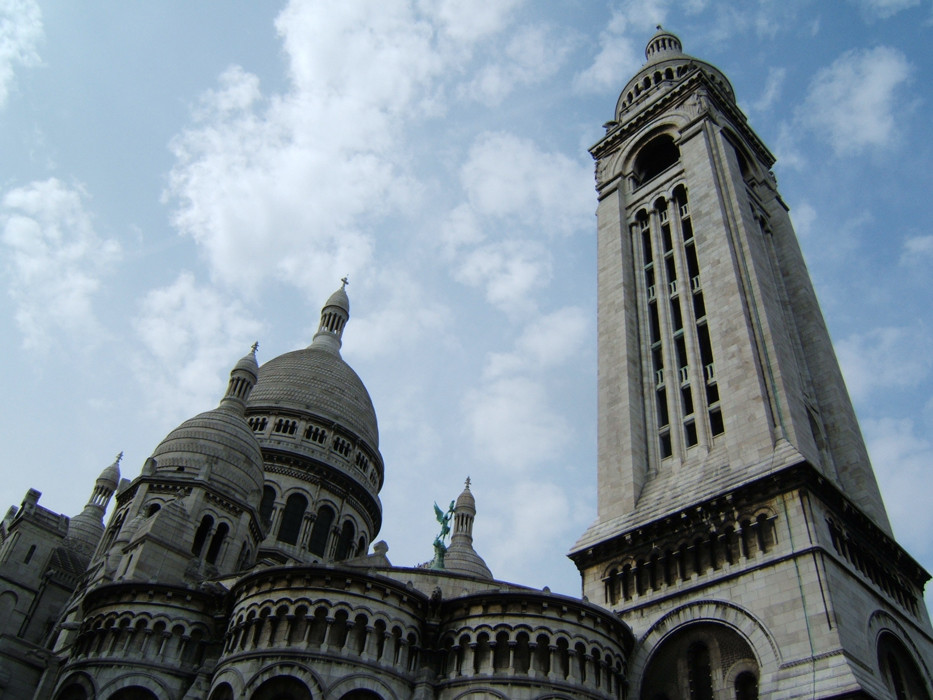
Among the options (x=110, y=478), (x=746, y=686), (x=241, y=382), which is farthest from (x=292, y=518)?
(x=746, y=686)

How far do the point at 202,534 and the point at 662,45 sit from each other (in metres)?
41.6

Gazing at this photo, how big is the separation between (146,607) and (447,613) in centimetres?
1075

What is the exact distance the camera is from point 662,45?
177 ft

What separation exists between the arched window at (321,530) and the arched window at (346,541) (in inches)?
48.3

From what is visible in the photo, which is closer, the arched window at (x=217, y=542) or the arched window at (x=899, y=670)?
the arched window at (x=899, y=670)

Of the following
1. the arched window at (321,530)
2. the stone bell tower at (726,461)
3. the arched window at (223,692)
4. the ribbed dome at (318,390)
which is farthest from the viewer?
the ribbed dome at (318,390)

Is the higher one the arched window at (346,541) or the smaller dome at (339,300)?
the smaller dome at (339,300)

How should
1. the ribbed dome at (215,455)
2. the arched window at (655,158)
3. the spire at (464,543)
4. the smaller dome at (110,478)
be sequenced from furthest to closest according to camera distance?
the smaller dome at (110,478), the spire at (464,543), the arched window at (655,158), the ribbed dome at (215,455)

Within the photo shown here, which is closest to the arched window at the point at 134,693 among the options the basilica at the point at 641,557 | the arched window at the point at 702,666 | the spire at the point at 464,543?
the basilica at the point at 641,557

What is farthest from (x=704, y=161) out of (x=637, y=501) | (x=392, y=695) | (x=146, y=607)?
(x=146, y=607)

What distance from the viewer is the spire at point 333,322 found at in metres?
66.8

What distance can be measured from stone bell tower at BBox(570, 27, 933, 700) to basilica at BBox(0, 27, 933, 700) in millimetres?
91

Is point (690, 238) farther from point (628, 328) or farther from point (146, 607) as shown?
point (146, 607)

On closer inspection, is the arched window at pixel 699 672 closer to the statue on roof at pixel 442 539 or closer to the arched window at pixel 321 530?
the statue on roof at pixel 442 539
